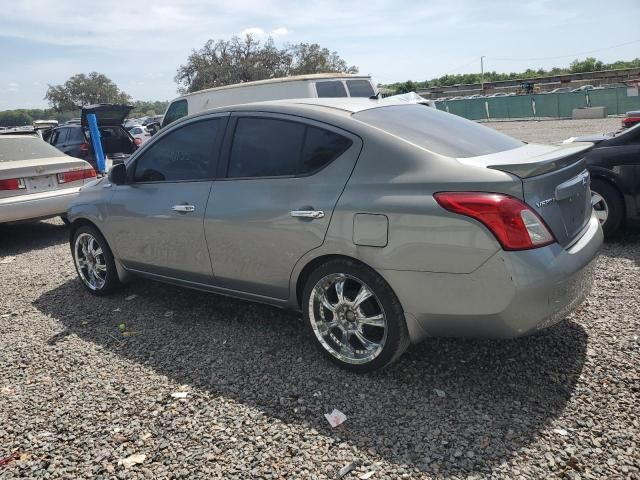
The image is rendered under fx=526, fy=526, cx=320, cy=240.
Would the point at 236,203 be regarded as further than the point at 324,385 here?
Yes

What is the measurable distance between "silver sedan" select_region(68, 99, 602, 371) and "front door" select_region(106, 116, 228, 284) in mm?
14

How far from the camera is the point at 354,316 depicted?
10.4ft

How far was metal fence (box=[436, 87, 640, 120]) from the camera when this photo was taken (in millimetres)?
25125

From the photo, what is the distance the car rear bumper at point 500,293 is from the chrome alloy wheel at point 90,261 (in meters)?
3.13

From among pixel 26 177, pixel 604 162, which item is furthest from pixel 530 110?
pixel 26 177

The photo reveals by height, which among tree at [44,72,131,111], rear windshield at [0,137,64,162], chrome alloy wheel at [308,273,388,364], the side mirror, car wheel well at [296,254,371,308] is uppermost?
tree at [44,72,131,111]

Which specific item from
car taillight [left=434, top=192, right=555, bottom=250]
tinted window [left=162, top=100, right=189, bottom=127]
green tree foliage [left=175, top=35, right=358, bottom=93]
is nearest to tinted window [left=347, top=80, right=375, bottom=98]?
tinted window [left=162, top=100, right=189, bottom=127]

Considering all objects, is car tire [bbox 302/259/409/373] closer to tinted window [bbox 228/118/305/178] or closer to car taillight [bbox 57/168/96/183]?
tinted window [bbox 228/118/305/178]

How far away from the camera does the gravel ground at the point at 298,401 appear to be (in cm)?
249

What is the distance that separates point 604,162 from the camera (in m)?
5.50

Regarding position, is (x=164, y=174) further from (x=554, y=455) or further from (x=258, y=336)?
(x=554, y=455)

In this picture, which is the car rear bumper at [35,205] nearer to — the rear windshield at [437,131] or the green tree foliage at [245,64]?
the rear windshield at [437,131]

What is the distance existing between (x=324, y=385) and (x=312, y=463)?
0.68m

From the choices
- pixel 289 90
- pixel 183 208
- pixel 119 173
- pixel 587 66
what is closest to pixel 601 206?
pixel 183 208
